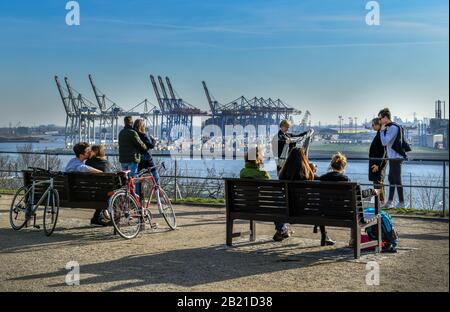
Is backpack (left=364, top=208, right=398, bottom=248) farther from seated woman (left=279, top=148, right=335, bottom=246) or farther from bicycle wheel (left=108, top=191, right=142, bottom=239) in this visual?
bicycle wheel (left=108, top=191, right=142, bottom=239)

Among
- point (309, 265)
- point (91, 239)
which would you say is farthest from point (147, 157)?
point (309, 265)

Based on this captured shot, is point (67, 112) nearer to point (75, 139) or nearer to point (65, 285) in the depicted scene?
point (75, 139)

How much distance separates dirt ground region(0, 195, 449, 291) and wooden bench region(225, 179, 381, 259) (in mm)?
333

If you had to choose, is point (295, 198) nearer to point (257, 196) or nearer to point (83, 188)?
point (257, 196)

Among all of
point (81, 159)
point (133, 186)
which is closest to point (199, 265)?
point (133, 186)

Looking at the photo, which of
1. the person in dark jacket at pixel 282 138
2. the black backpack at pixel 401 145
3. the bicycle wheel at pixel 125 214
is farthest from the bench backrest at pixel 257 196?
the black backpack at pixel 401 145

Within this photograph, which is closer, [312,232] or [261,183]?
[261,183]

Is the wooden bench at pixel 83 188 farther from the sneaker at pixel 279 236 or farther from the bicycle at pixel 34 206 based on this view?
the sneaker at pixel 279 236

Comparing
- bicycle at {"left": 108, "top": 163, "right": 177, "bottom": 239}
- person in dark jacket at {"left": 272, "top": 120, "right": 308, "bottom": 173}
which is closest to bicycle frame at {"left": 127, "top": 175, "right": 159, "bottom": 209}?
bicycle at {"left": 108, "top": 163, "right": 177, "bottom": 239}

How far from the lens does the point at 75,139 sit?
108 meters

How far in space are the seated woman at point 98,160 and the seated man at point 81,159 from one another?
0.57 feet

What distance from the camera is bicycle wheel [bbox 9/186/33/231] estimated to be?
8469 millimetres

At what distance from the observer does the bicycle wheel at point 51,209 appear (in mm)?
7938
